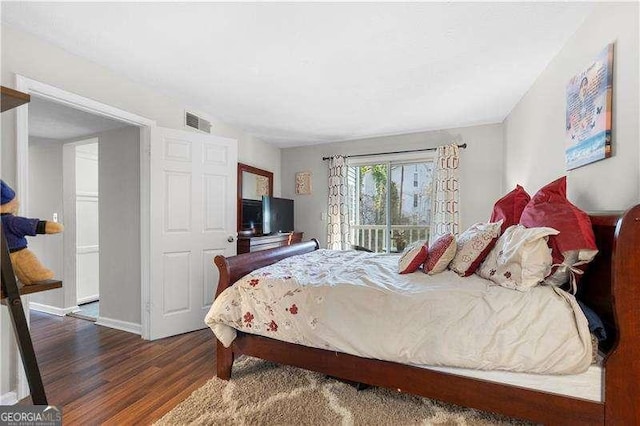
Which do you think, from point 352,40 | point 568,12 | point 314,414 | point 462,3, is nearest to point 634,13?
point 568,12

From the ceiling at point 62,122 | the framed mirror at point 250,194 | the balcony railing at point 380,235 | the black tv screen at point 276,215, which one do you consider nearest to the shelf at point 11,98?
the ceiling at point 62,122

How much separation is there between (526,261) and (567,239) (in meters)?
0.20

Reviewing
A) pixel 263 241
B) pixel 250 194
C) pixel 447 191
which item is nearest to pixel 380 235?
pixel 447 191

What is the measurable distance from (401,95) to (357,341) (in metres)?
2.41

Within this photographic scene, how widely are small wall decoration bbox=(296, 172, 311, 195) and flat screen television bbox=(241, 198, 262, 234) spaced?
845 mm

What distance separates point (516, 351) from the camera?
127 cm

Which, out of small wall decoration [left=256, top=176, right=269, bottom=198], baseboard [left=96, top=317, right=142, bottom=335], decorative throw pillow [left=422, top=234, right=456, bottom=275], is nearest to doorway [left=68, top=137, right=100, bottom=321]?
baseboard [left=96, top=317, right=142, bottom=335]

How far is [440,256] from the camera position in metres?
1.80

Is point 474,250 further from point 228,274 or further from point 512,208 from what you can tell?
point 228,274

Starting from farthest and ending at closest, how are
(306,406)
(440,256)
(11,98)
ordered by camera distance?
(440,256), (306,406), (11,98)

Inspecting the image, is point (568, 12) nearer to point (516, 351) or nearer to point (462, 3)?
point (462, 3)

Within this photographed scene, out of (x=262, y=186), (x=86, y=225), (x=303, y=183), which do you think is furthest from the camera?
(x=303, y=183)

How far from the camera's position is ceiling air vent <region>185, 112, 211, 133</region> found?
10.1 ft

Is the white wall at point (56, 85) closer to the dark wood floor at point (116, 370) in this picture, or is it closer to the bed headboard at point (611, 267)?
the dark wood floor at point (116, 370)
